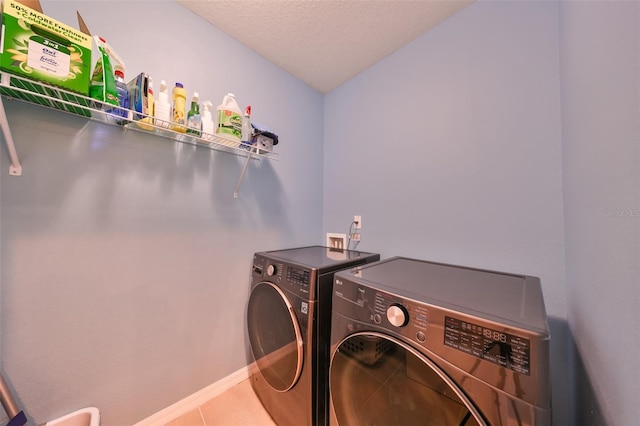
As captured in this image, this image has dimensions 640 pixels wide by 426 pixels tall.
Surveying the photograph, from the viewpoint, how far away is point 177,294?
121cm

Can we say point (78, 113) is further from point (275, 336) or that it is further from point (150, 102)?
point (275, 336)

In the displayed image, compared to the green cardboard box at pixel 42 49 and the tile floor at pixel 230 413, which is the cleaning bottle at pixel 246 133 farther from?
the tile floor at pixel 230 413

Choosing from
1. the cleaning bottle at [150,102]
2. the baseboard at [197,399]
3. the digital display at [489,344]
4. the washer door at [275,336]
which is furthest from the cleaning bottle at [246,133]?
the baseboard at [197,399]

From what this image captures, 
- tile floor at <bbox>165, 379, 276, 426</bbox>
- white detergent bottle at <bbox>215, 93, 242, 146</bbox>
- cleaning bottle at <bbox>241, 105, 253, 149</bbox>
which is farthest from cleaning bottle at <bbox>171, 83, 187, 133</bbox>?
tile floor at <bbox>165, 379, 276, 426</bbox>

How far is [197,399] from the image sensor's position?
1.27 meters

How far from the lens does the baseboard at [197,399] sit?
1.14 m

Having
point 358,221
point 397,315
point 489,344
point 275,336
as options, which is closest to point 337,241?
point 358,221

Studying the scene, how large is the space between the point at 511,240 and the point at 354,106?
4.60 feet

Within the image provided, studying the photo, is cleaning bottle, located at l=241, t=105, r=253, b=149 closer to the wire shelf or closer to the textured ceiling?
the wire shelf

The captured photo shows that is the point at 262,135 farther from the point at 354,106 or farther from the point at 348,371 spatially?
the point at 348,371

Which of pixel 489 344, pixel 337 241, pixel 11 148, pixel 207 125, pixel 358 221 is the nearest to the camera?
pixel 489 344

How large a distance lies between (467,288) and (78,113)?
1.74 m

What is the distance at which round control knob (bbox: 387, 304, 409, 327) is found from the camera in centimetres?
63

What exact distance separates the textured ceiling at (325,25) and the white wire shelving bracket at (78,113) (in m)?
0.78
